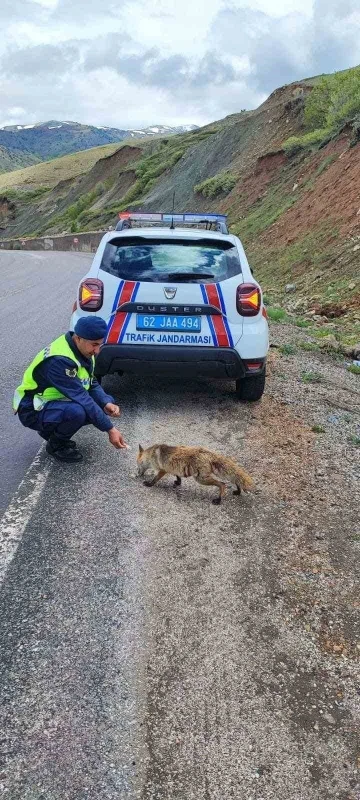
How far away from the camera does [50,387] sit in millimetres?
4605

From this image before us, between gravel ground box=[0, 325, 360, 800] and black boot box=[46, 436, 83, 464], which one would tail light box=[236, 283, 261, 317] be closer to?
gravel ground box=[0, 325, 360, 800]

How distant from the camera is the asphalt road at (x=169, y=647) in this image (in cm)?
216

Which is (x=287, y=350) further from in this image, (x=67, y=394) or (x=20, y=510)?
(x=20, y=510)

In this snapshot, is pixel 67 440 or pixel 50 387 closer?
pixel 50 387

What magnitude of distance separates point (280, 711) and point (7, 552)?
5.46 feet

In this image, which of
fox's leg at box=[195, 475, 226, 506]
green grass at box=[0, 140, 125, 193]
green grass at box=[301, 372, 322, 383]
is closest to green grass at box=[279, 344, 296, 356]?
green grass at box=[301, 372, 322, 383]

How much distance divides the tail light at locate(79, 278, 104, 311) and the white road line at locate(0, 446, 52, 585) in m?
1.55

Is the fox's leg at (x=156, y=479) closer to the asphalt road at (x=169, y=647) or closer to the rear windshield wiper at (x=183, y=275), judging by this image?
the asphalt road at (x=169, y=647)

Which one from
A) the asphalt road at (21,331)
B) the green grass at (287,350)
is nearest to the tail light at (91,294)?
the asphalt road at (21,331)

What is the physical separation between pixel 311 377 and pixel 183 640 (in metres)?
5.16

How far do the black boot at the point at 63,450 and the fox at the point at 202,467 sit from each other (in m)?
0.69

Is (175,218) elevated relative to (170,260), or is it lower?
elevated

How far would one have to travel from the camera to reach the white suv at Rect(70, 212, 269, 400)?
5.60 m

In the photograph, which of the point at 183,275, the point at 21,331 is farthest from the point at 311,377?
the point at 21,331
